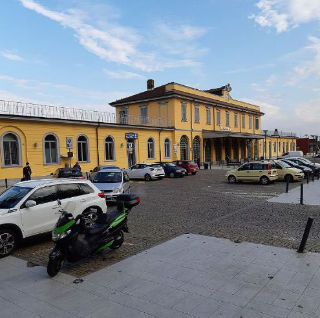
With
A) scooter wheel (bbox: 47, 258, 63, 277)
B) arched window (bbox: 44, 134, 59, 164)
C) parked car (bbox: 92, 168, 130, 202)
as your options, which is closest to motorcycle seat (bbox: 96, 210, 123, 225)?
scooter wheel (bbox: 47, 258, 63, 277)

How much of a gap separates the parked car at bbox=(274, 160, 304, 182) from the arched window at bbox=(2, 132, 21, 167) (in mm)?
19182

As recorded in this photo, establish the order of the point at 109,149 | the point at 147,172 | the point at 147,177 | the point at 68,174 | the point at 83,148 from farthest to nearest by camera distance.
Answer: the point at 109,149
the point at 83,148
the point at 147,177
the point at 147,172
the point at 68,174

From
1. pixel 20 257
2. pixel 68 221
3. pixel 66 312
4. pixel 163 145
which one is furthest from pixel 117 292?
pixel 163 145

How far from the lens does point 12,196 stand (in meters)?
7.18

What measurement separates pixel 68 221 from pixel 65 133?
21151 millimetres

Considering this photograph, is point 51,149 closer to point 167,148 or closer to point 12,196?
point 167,148

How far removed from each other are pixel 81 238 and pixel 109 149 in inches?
940

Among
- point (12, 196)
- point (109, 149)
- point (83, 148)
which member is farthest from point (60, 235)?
point (109, 149)

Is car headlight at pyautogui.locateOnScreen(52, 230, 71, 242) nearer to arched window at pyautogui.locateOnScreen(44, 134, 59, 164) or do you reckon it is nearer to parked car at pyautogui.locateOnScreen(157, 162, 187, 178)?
arched window at pyautogui.locateOnScreen(44, 134, 59, 164)

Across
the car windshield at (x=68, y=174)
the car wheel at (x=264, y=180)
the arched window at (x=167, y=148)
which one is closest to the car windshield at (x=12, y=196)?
the car windshield at (x=68, y=174)

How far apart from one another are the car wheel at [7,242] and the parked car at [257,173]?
16080 mm

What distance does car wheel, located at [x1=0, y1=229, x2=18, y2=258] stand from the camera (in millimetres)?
6512

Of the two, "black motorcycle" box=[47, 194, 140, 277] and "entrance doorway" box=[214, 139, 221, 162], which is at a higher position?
"entrance doorway" box=[214, 139, 221, 162]

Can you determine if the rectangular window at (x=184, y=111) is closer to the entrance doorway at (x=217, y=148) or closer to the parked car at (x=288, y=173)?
the entrance doorway at (x=217, y=148)
